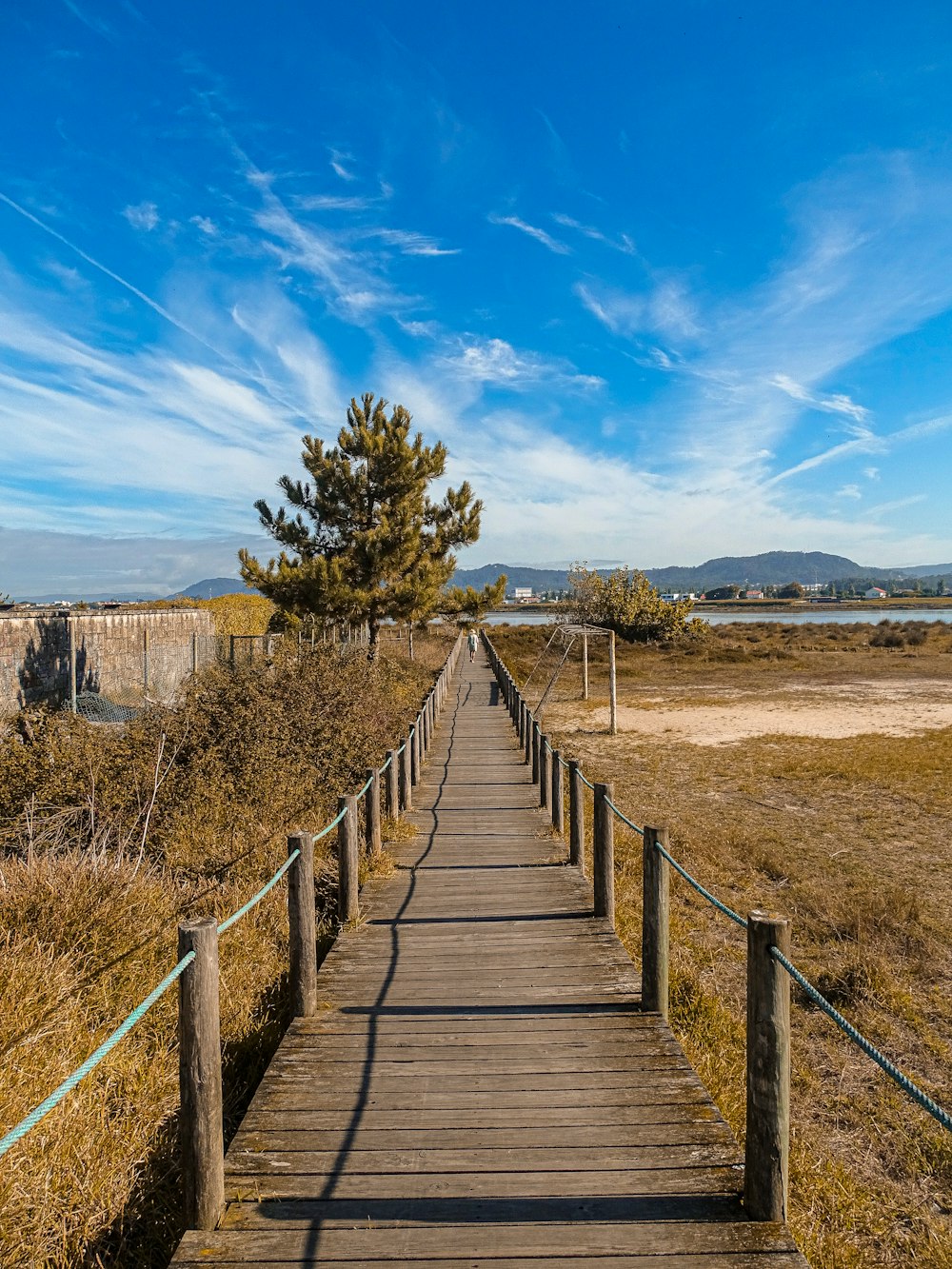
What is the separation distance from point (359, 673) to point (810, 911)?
1138cm

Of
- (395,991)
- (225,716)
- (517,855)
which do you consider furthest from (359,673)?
(395,991)

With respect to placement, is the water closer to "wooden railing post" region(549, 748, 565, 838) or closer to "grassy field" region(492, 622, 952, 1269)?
"grassy field" region(492, 622, 952, 1269)

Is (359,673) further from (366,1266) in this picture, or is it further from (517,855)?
(366,1266)

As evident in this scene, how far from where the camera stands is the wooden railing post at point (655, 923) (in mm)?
4465

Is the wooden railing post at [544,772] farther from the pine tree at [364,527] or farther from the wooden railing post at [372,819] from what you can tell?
the pine tree at [364,527]

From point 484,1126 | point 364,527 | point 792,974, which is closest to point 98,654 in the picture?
point 364,527

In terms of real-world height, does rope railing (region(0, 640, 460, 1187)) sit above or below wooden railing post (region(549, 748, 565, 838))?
above

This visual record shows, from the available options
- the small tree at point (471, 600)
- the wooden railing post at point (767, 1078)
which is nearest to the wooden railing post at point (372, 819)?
the wooden railing post at point (767, 1078)

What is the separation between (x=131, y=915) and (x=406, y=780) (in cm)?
530

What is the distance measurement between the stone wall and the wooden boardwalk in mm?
7151

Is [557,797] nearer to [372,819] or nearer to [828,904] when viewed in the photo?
[372,819]

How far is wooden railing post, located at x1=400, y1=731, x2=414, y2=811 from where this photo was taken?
10.1 m

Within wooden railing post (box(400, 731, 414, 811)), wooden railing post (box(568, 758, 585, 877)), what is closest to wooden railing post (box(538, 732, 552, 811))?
wooden railing post (box(400, 731, 414, 811))

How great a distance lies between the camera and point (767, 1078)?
291 centimetres
